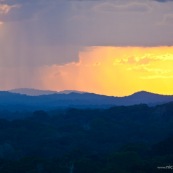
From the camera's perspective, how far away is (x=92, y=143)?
111688 mm

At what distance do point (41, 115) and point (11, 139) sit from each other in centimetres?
4866

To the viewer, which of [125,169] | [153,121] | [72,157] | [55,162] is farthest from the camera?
[153,121]

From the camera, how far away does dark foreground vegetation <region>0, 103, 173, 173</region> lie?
7394cm

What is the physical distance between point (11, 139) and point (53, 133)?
1058 cm

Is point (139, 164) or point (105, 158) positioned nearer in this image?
point (139, 164)

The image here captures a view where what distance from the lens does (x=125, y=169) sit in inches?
2776

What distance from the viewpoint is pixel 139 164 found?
7131 centimetres

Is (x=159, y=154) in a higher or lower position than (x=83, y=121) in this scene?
lower

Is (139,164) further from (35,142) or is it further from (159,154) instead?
(35,142)

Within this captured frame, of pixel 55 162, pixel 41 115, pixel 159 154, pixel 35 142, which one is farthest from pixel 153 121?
pixel 55 162

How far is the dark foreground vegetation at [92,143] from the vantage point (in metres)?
73.9

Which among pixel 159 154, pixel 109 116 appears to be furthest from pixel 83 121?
pixel 159 154

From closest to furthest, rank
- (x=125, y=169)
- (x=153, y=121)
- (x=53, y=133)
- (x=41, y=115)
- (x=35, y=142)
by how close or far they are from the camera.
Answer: (x=125, y=169)
(x=35, y=142)
(x=53, y=133)
(x=153, y=121)
(x=41, y=115)

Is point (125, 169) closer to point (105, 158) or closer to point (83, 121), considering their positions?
point (105, 158)
